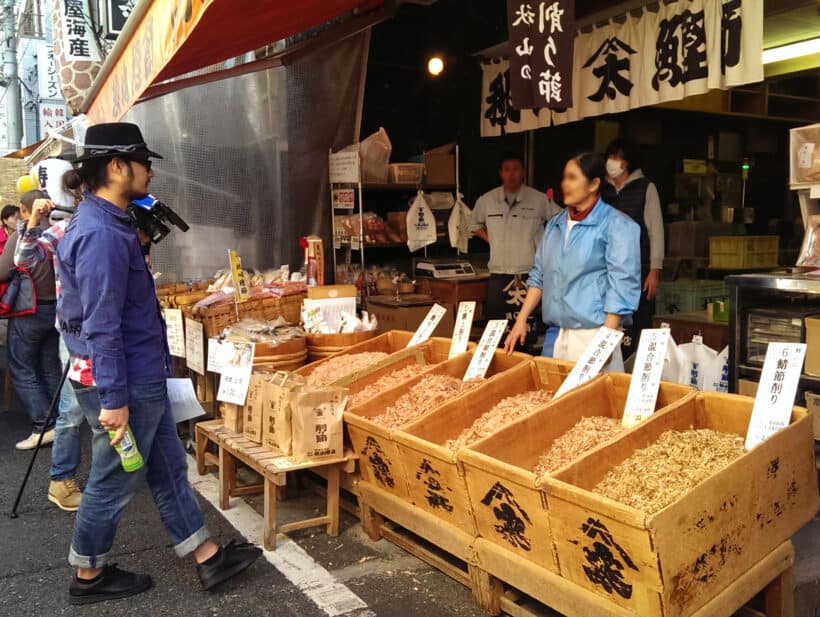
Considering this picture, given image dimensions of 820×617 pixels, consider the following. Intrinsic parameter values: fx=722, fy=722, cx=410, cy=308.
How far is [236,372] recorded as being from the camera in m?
4.96

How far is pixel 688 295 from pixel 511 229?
9.75ft

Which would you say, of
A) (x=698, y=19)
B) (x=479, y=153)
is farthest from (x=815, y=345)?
(x=479, y=153)

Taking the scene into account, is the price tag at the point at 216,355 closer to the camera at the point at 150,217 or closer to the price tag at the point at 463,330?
the camera at the point at 150,217

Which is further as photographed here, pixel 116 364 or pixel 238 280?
pixel 238 280

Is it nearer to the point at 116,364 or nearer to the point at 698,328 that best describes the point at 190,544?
the point at 116,364

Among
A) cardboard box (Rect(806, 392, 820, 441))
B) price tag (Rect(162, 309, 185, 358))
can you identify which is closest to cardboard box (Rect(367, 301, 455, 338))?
price tag (Rect(162, 309, 185, 358))

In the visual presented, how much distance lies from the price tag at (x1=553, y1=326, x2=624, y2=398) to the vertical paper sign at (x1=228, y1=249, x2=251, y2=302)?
296 cm

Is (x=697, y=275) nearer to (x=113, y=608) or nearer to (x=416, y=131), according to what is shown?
(x=416, y=131)

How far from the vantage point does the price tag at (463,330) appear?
5.02 metres

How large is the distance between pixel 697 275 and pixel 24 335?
29.4ft

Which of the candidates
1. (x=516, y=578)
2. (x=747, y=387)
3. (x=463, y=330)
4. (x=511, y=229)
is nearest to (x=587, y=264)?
(x=463, y=330)

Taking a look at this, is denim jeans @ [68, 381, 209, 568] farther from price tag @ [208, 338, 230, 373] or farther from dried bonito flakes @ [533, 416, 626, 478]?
dried bonito flakes @ [533, 416, 626, 478]

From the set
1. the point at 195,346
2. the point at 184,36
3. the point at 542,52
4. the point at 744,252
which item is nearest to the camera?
the point at 184,36

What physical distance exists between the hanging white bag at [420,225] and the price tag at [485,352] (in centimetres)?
395
